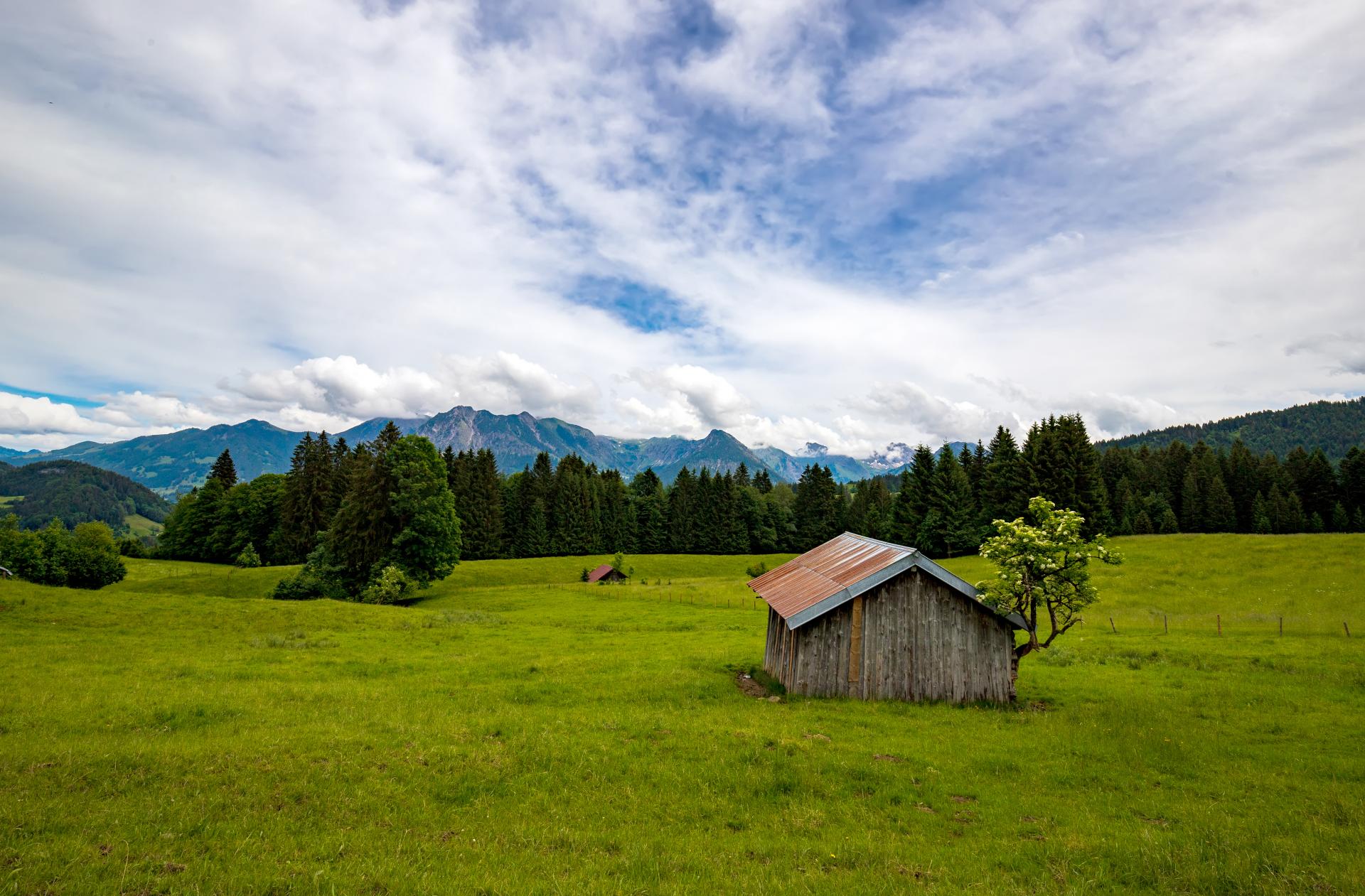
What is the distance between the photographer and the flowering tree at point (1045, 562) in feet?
62.6

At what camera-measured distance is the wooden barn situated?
2077cm

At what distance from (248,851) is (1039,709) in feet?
71.4

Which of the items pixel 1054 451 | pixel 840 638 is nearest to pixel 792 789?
pixel 840 638

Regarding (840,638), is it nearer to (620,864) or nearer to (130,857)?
(620,864)

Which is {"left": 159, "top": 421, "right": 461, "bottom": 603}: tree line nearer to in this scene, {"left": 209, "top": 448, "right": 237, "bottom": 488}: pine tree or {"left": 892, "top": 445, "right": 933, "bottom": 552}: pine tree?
{"left": 209, "top": 448, "right": 237, "bottom": 488}: pine tree

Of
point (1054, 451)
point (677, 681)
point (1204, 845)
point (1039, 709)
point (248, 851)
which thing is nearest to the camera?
point (248, 851)

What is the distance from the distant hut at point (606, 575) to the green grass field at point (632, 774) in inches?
1835

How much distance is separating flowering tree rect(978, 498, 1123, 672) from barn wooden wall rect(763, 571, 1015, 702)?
1.44 m

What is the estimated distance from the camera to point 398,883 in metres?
8.33

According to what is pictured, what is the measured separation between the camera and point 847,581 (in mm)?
21469

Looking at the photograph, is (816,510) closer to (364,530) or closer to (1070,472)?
(1070,472)

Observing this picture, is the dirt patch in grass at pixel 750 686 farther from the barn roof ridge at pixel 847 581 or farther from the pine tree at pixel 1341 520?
the pine tree at pixel 1341 520

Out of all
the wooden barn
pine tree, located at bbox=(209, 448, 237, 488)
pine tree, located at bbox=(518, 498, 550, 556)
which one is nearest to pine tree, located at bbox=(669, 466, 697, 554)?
pine tree, located at bbox=(518, 498, 550, 556)

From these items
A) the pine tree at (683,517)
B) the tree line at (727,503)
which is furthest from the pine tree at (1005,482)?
the pine tree at (683,517)
